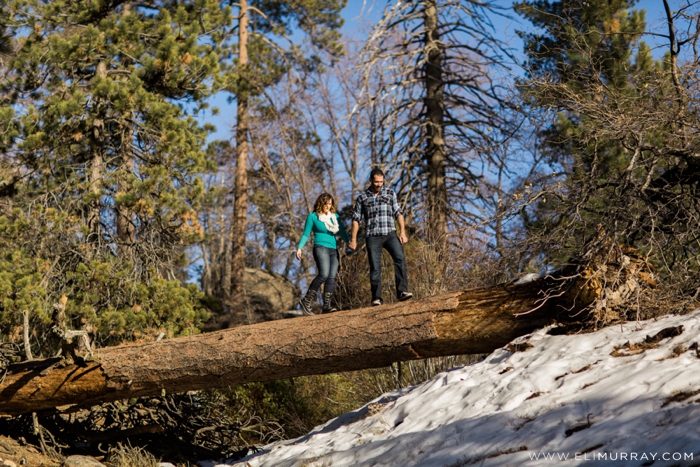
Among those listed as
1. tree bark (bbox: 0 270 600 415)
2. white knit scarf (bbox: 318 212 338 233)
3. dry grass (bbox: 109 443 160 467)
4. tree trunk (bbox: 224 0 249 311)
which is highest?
tree trunk (bbox: 224 0 249 311)

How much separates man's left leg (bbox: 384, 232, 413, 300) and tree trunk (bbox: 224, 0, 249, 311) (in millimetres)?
11523

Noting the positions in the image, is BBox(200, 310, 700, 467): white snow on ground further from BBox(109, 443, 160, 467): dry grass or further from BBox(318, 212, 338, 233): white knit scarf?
BBox(318, 212, 338, 233): white knit scarf

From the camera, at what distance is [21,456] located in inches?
299

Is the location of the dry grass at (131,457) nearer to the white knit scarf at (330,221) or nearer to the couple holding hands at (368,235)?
the couple holding hands at (368,235)

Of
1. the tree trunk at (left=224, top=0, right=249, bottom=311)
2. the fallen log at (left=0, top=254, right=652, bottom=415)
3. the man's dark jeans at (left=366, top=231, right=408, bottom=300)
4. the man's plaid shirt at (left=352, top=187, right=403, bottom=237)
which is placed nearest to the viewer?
the fallen log at (left=0, top=254, right=652, bottom=415)

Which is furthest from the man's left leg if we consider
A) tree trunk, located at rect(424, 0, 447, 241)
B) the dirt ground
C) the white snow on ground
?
tree trunk, located at rect(424, 0, 447, 241)

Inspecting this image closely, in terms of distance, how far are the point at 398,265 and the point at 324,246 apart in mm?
988

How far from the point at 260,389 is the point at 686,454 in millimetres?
8279

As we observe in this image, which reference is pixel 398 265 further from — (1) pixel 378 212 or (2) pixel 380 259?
(1) pixel 378 212

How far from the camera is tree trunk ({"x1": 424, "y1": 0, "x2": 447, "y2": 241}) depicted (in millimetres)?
17250

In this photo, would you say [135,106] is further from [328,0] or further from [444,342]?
[328,0]

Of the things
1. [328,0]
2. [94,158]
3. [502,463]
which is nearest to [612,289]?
[502,463]

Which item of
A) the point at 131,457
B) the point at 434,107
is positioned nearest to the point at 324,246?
the point at 131,457

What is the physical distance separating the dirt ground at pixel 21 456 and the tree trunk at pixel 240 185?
37.0 feet
